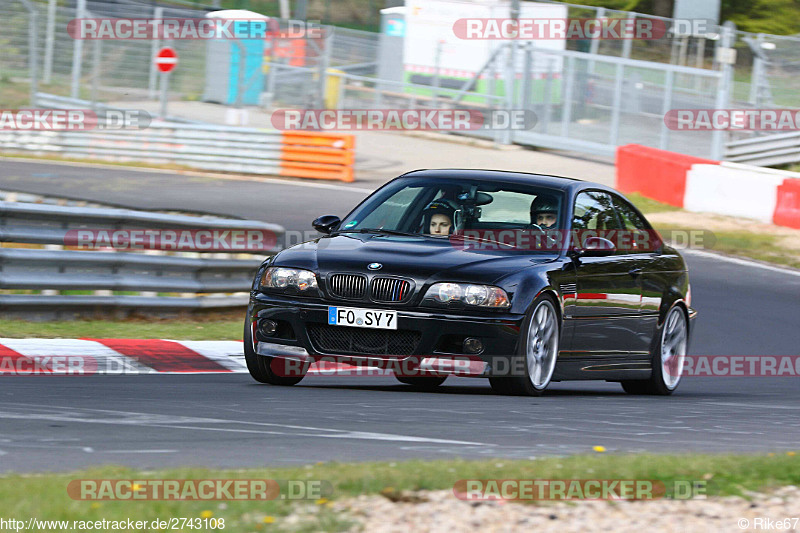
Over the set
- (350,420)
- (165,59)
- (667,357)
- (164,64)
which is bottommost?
(667,357)

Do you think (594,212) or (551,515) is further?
(594,212)

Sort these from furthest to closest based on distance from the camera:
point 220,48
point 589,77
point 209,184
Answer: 1. point 220,48
2. point 589,77
3. point 209,184

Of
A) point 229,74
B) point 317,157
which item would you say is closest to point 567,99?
point 317,157

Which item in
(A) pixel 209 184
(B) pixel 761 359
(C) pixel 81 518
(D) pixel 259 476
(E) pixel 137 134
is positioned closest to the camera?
(C) pixel 81 518

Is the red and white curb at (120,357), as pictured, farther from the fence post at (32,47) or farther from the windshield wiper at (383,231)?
the fence post at (32,47)

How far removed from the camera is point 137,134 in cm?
2606

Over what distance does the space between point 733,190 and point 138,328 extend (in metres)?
12.7

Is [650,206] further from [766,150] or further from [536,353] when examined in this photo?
[536,353]

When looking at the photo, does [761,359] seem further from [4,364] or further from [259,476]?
[259,476]

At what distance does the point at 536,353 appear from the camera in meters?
7.86

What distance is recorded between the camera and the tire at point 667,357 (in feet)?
31.1

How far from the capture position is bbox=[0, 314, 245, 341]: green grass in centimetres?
988

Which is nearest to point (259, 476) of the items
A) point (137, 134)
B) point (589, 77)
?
point (137, 134)

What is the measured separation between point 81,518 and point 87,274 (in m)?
6.76
